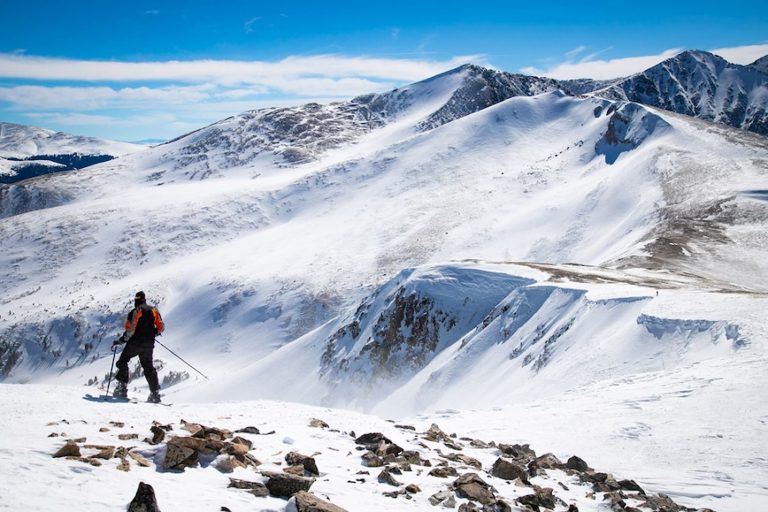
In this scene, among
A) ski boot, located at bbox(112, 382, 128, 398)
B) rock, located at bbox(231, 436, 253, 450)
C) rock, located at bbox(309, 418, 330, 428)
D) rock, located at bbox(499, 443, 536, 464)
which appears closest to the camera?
rock, located at bbox(231, 436, 253, 450)

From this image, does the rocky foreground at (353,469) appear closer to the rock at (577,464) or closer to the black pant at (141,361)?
the rock at (577,464)

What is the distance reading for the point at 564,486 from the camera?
10453 mm

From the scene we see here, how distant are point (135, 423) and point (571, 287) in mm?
27511

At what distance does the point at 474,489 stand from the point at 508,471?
194cm

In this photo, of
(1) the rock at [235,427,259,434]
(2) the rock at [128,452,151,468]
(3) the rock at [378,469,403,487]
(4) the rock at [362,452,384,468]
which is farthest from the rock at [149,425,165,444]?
(3) the rock at [378,469,403,487]

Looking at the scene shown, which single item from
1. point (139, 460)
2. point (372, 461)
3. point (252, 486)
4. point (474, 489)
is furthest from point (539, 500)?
point (139, 460)

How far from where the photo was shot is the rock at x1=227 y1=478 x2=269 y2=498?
763cm

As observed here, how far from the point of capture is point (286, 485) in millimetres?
7789

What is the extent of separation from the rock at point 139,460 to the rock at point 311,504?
8.17ft

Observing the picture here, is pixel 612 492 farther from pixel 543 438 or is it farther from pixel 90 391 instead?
pixel 90 391

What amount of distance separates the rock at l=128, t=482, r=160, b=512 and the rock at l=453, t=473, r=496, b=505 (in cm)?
483

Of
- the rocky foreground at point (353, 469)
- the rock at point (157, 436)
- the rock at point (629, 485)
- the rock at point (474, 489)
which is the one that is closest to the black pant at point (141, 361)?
the rocky foreground at point (353, 469)

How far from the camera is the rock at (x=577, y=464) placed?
11.6m

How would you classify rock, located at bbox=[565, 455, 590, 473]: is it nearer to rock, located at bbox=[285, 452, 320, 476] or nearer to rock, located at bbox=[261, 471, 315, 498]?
rock, located at bbox=[285, 452, 320, 476]
